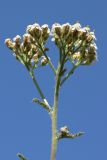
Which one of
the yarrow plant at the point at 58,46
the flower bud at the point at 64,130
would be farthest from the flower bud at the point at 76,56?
the flower bud at the point at 64,130

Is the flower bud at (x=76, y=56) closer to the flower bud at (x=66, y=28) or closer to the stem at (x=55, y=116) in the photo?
the stem at (x=55, y=116)

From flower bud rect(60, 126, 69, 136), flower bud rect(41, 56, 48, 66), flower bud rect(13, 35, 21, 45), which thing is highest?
flower bud rect(13, 35, 21, 45)

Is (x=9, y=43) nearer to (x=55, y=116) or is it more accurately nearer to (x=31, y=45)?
(x=31, y=45)

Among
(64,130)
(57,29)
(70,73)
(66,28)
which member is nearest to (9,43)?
(57,29)

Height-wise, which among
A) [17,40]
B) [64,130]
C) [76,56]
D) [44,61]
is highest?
[17,40]

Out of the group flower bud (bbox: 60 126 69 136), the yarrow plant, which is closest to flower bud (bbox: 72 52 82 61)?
the yarrow plant

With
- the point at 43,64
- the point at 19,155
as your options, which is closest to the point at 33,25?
the point at 43,64

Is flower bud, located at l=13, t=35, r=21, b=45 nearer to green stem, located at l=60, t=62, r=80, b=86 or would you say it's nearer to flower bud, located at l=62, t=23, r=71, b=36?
flower bud, located at l=62, t=23, r=71, b=36
